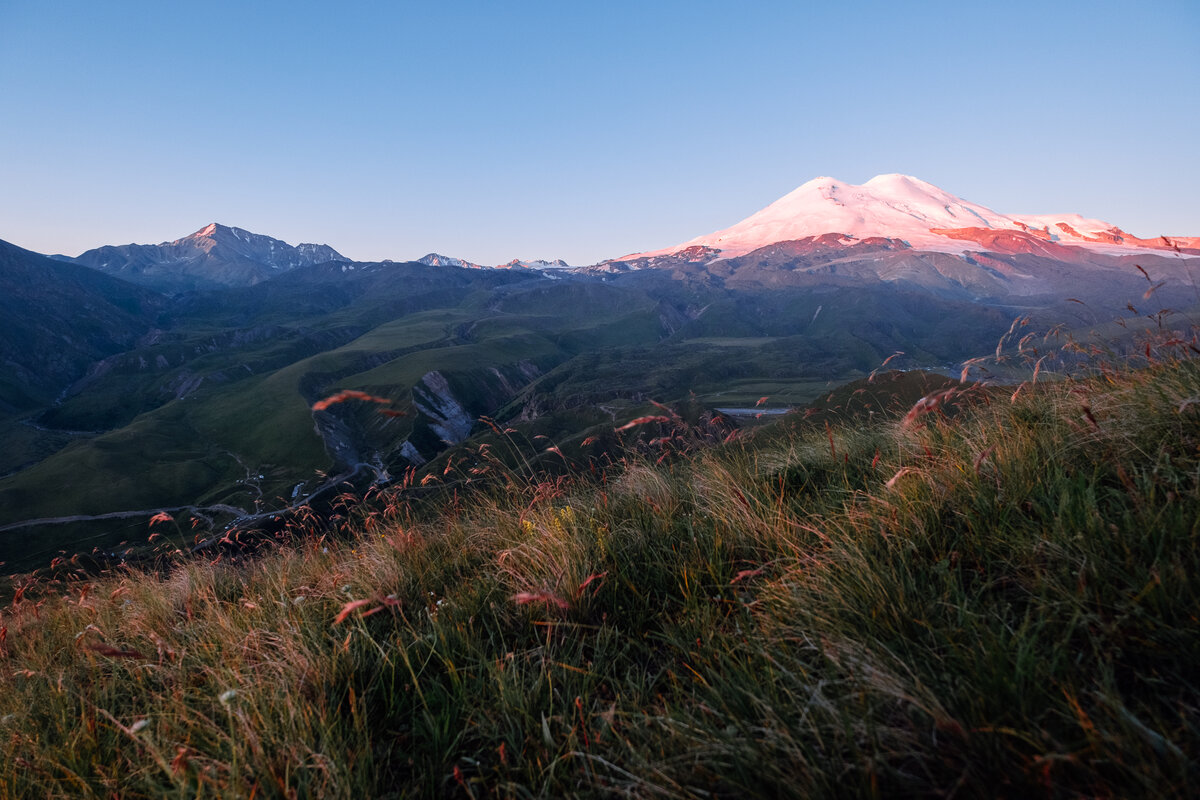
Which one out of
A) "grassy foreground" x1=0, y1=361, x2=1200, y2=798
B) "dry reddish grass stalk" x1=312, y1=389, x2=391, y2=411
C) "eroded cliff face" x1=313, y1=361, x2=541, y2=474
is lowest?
"eroded cliff face" x1=313, y1=361, x2=541, y2=474

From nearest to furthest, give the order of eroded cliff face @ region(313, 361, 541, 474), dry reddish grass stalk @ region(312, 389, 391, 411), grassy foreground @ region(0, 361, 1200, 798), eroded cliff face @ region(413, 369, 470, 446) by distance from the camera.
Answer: grassy foreground @ region(0, 361, 1200, 798)
dry reddish grass stalk @ region(312, 389, 391, 411)
eroded cliff face @ region(313, 361, 541, 474)
eroded cliff face @ region(413, 369, 470, 446)

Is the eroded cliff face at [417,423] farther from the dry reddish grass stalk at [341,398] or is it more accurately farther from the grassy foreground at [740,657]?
the dry reddish grass stalk at [341,398]

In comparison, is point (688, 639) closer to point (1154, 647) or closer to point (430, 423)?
point (1154, 647)

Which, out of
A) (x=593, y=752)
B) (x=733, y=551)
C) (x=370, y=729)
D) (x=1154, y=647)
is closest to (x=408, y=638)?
(x=370, y=729)

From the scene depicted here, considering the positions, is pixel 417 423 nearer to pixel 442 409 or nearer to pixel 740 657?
pixel 442 409

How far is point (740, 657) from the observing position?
2.74 m

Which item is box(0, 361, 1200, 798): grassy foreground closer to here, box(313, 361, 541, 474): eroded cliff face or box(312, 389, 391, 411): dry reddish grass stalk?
box(312, 389, 391, 411): dry reddish grass stalk

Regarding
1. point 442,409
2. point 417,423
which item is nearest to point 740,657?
point 417,423

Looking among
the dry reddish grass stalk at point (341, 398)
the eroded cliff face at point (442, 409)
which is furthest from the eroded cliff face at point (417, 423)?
the dry reddish grass stalk at point (341, 398)

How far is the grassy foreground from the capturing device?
193 centimetres

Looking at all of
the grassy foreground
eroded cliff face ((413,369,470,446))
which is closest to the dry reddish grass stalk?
the grassy foreground

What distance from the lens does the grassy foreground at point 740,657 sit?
1.93 metres

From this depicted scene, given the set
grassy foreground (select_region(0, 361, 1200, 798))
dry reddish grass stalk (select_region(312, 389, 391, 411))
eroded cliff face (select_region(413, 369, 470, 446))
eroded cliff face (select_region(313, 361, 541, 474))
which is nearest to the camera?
grassy foreground (select_region(0, 361, 1200, 798))

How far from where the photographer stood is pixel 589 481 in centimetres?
744
